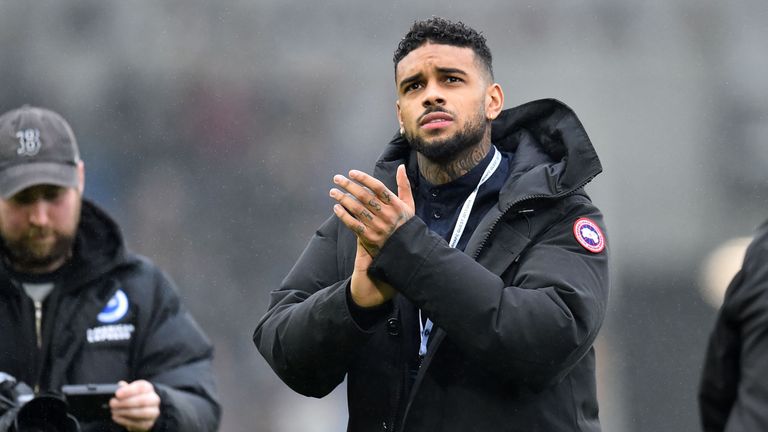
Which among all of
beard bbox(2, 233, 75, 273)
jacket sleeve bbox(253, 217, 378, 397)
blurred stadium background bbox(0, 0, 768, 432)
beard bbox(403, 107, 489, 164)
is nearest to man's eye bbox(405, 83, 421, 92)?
beard bbox(403, 107, 489, 164)

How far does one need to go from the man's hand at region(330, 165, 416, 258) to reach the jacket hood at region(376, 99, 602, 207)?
0.29 metres

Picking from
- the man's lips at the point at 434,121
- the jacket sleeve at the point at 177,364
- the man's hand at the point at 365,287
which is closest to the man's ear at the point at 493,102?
the man's lips at the point at 434,121

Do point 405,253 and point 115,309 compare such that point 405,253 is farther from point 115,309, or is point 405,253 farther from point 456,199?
point 115,309

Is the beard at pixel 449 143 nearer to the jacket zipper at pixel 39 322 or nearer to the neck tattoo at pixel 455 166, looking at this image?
the neck tattoo at pixel 455 166

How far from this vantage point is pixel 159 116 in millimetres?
8211

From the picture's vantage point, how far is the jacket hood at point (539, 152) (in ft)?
9.11

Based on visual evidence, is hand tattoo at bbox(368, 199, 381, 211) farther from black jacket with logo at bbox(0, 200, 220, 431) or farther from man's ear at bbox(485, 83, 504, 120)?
black jacket with logo at bbox(0, 200, 220, 431)

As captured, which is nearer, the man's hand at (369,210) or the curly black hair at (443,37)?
the man's hand at (369,210)

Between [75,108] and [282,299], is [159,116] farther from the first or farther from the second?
[282,299]

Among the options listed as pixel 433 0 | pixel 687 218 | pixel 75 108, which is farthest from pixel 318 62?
pixel 687 218

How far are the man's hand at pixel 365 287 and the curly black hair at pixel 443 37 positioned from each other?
2.00 ft

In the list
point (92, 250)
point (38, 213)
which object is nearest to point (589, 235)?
point (92, 250)

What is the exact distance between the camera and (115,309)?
306 centimetres

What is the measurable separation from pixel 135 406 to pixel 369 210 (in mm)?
704
